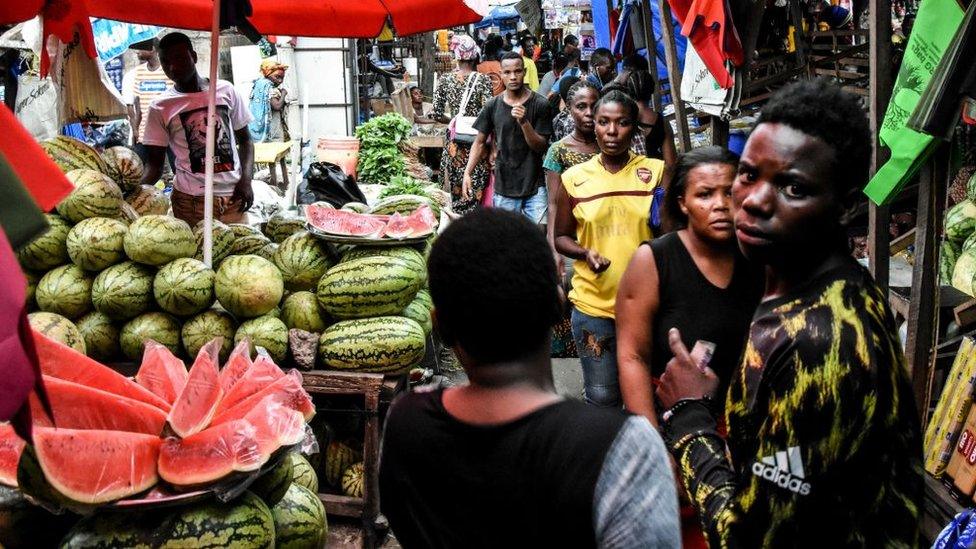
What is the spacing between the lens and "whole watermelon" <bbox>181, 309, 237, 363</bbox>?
185 inches

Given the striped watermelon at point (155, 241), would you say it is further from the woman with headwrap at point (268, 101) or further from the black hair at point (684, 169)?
the woman with headwrap at point (268, 101)

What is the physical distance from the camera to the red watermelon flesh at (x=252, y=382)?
11.0 ft

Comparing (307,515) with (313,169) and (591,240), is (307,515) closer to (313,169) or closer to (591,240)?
(591,240)

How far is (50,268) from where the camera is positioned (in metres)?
4.81

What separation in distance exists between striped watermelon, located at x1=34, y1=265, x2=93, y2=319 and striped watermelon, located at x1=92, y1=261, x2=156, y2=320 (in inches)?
2.7

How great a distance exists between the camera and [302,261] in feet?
16.8

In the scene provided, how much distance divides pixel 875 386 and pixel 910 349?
96.5 inches

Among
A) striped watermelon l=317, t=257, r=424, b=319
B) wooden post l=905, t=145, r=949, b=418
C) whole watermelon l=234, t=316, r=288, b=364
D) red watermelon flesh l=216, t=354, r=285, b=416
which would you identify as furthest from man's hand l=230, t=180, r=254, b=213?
wooden post l=905, t=145, r=949, b=418

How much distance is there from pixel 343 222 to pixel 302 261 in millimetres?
421

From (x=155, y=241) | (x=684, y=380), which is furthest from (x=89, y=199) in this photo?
(x=684, y=380)

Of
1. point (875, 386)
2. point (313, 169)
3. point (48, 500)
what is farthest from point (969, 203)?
point (313, 169)

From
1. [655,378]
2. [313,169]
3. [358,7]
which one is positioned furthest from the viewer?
[313,169]

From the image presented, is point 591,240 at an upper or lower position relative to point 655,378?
upper

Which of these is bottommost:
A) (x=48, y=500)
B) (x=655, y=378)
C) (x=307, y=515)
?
(x=307, y=515)
